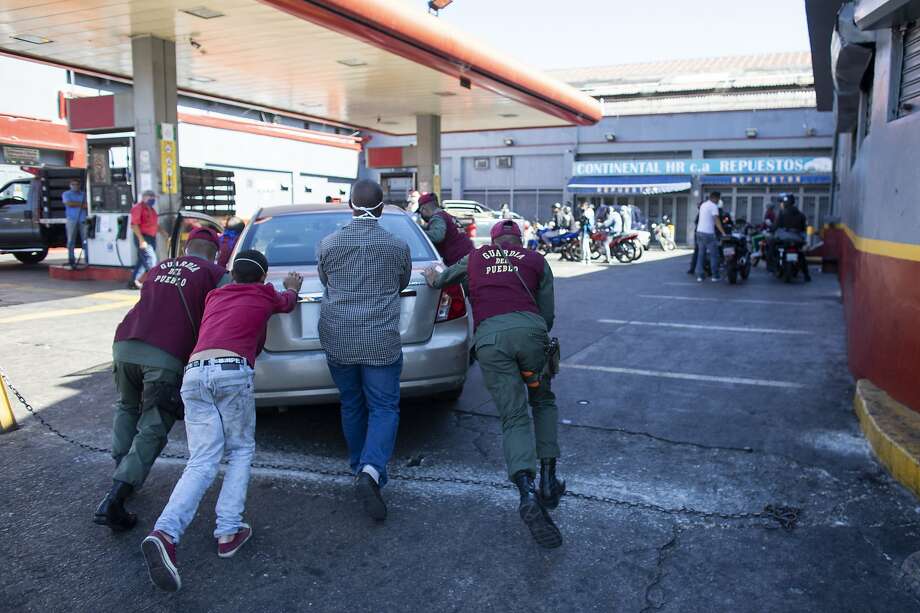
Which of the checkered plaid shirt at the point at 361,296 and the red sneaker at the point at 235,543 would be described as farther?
the checkered plaid shirt at the point at 361,296

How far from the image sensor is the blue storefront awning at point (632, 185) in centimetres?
3547

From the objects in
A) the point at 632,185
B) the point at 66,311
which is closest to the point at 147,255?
the point at 66,311

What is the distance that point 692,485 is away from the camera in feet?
14.3

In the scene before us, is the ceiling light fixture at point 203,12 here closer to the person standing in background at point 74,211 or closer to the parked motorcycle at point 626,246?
the person standing in background at point 74,211

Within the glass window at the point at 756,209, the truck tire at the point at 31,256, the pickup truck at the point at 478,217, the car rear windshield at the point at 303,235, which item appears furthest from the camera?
the glass window at the point at 756,209

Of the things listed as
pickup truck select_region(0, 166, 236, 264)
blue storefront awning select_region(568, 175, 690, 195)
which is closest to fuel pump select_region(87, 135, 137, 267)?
pickup truck select_region(0, 166, 236, 264)

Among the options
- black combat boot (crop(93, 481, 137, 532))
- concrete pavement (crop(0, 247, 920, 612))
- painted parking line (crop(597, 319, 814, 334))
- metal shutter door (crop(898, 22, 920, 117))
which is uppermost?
metal shutter door (crop(898, 22, 920, 117))

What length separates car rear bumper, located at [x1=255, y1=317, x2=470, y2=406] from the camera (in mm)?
4645

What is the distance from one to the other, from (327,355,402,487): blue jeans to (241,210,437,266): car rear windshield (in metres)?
1.47

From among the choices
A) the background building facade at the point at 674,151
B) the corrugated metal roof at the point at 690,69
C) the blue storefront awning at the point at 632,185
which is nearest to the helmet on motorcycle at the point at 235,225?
the background building facade at the point at 674,151

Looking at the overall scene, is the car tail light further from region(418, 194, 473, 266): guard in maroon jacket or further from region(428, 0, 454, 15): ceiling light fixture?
region(428, 0, 454, 15): ceiling light fixture

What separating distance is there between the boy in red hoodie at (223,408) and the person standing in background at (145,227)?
31.1 ft

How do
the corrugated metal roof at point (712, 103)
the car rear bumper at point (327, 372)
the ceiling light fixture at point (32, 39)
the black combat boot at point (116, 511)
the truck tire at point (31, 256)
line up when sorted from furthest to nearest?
1. the corrugated metal roof at point (712, 103)
2. the truck tire at point (31, 256)
3. the ceiling light fixture at point (32, 39)
4. the car rear bumper at point (327, 372)
5. the black combat boot at point (116, 511)

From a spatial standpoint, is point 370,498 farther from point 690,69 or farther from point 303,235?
point 690,69
